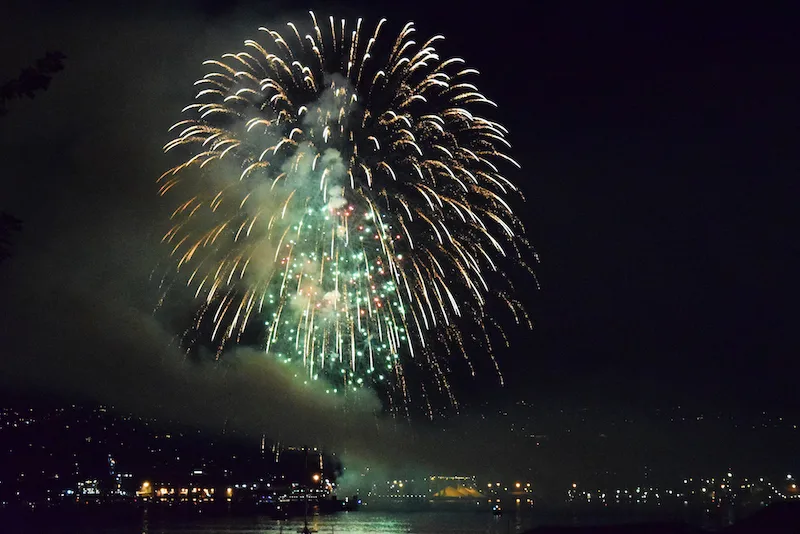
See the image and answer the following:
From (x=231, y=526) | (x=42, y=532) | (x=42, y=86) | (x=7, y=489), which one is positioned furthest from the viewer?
(x=7, y=489)

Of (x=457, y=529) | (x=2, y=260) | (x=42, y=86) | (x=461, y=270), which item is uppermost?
(x=461, y=270)

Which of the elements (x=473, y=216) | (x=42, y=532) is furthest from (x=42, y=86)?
(x=42, y=532)

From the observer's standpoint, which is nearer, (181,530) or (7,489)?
(181,530)

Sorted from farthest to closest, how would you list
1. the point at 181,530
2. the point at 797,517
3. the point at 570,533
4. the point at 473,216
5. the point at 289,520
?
1. the point at 289,520
2. the point at 181,530
3. the point at 570,533
4. the point at 797,517
5. the point at 473,216

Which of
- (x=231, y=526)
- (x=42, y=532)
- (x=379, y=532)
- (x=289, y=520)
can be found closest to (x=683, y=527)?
(x=379, y=532)

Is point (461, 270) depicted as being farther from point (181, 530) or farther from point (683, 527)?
point (181, 530)

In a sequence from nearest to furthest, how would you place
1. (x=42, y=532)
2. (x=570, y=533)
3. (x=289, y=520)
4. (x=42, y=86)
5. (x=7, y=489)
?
(x=42, y=86)
(x=570, y=533)
(x=42, y=532)
(x=289, y=520)
(x=7, y=489)

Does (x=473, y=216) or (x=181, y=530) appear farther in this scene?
(x=181, y=530)

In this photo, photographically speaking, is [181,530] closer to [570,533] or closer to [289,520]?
[289,520]

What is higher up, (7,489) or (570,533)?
(7,489)

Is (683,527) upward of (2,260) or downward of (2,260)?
downward
